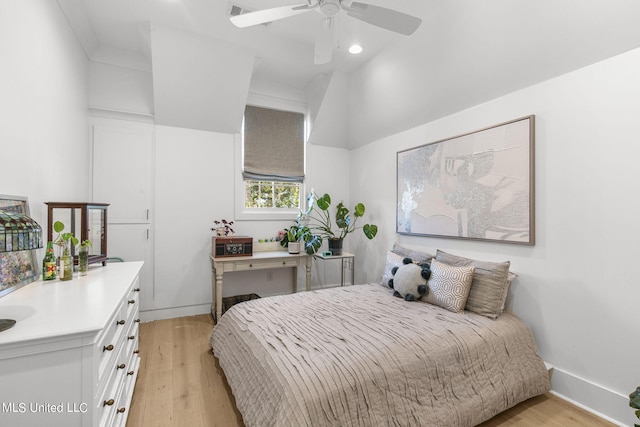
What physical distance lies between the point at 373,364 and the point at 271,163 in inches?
119

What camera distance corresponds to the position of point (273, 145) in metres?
4.00

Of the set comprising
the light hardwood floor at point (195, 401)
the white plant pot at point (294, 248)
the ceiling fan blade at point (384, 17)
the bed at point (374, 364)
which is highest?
the ceiling fan blade at point (384, 17)

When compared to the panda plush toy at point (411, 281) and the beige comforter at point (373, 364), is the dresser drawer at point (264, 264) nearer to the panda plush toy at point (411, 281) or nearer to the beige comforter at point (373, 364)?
the beige comforter at point (373, 364)

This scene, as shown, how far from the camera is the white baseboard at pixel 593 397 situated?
178 centimetres

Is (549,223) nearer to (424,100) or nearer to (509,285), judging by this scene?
(509,285)

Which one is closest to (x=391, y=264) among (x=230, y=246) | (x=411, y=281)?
(x=411, y=281)

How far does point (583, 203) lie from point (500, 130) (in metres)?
0.82

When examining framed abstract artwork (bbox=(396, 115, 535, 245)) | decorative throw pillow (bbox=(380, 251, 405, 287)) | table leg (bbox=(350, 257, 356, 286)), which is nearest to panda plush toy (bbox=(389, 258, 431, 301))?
decorative throw pillow (bbox=(380, 251, 405, 287))

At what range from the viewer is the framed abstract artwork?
2.26m

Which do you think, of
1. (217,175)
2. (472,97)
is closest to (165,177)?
(217,175)

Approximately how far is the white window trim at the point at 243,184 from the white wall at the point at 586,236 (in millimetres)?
2549

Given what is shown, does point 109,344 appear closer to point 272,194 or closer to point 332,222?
point 272,194

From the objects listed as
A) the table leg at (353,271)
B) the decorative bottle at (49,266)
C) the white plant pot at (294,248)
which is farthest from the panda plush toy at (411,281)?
the decorative bottle at (49,266)

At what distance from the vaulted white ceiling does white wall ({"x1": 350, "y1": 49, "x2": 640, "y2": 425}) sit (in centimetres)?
22
